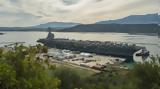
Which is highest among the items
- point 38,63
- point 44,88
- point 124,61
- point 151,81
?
point 38,63

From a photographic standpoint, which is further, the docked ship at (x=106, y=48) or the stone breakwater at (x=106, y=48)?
the stone breakwater at (x=106, y=48)

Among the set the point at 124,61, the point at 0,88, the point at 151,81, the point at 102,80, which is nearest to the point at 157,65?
the point at 151,81

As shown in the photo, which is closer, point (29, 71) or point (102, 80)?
point (29, 71)

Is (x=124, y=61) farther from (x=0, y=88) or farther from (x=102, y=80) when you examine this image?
(x=0, y=88)

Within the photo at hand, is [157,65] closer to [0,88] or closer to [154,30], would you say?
[0,88]

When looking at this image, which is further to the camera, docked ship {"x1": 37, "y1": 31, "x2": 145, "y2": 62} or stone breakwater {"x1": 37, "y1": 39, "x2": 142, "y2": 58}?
stone breakwater {"x1": 37, "y1": 39, "x2": 142, "y2": 58}

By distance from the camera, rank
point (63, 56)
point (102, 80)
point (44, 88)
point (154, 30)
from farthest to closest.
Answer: point (154, 30) < point (63, 56) < point (102, 80) < point (44, 88)

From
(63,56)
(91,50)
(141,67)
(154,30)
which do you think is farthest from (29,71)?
(154,30)

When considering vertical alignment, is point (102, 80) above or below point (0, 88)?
below

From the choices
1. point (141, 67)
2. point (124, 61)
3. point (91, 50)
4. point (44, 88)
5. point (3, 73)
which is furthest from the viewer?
point (91, 50)
